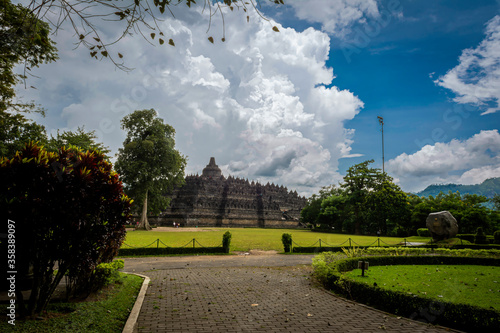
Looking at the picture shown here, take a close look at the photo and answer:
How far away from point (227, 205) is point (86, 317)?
53592mm

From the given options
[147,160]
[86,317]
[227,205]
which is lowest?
[227,205]

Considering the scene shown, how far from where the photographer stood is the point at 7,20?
35.3 ft

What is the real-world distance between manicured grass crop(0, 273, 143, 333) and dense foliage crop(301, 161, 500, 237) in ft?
131

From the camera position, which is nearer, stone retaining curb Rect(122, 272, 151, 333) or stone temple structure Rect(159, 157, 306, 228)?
stone retaining curb Rect(122, 272, 151, 333)

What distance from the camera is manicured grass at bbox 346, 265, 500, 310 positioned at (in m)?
7.13

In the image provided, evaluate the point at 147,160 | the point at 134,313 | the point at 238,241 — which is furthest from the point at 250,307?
the point at 147,160

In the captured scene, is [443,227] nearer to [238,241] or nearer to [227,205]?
[238,241]

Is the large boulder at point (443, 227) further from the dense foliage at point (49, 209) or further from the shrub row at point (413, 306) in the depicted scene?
the dense foliage at point (49, 209)

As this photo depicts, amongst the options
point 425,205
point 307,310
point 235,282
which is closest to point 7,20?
point 235,282

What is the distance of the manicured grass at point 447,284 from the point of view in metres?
7.13

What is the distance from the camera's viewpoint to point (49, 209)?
515 centimetres

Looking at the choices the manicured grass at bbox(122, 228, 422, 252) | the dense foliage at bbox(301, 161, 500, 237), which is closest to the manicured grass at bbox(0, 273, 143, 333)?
the manicured grass at bbox(122, 228, 422, 252)

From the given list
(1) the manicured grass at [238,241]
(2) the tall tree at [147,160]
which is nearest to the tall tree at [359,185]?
(1) the manicured grass at [238,241]

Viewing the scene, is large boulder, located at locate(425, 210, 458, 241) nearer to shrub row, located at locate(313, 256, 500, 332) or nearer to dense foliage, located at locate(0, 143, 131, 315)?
shrub row, located at locate(313, 256, 500, 332)
